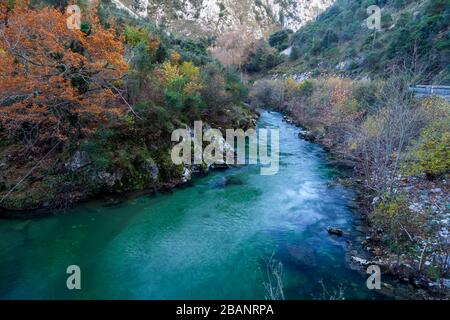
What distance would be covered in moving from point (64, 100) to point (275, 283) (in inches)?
578

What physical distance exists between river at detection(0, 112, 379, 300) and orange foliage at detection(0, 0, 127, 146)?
5348 mm

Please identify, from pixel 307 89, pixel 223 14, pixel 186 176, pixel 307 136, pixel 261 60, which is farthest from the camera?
pixel 223 14

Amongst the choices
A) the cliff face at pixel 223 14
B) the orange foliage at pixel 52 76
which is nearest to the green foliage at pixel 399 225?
the orange foliage at pixel 52 76

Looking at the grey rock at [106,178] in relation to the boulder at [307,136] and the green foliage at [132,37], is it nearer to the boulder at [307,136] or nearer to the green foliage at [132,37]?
the green foliage at [132,37]

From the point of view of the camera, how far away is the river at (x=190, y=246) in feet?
34.5

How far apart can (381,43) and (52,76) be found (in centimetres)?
5401

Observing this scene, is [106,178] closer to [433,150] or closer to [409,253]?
[409,253]

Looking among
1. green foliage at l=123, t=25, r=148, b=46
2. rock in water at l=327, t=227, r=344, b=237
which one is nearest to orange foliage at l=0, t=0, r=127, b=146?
green foliage at l=123, t=25, r=148, b=46

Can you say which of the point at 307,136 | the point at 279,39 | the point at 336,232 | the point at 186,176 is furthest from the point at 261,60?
the point at 336,232

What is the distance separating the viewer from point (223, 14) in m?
127

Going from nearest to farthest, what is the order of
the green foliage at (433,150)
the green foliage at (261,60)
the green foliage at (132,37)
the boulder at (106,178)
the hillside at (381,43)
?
1. the green foliage at (433,150)
2. the boulder at (106,178)
3. the green foliage at (132,37)
4. the hillside at (381,43)
5. the green foliage at (261,60)

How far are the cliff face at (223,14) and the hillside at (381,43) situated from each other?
132 feet

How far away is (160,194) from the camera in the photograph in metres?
18.4
